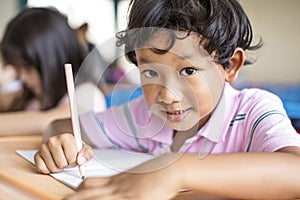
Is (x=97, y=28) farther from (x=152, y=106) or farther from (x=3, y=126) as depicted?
(x=152, y=106)

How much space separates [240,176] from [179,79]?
0.14 meters

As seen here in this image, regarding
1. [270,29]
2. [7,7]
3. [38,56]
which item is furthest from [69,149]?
[7,7]

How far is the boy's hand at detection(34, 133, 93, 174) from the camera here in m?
0.53

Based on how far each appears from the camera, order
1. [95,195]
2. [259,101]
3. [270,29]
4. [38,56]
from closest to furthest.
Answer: [95,195]
[259,101]
[38,56]
[270,29]

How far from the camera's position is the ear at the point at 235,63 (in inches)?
25.4

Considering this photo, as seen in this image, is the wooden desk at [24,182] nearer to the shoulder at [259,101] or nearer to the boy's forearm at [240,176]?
the boy's forearm at [240,176]

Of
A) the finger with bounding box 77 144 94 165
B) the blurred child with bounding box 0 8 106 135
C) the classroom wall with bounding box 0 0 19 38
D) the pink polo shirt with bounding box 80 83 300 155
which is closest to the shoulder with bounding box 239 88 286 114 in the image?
the pink polo shirt with bounding box 80 83 300 155

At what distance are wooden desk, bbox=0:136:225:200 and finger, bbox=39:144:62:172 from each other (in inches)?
0.5

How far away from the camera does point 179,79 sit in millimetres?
530

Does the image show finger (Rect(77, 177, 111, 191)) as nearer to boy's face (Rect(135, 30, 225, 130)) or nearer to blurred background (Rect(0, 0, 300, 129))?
boy's face (Rect(135, 30, 225, 130))

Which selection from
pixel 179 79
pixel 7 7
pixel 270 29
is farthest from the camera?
pixel 7 7

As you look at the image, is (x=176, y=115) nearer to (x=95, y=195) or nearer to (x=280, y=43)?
(x=95, y=195)

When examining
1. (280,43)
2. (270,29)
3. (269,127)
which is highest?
(269,127)

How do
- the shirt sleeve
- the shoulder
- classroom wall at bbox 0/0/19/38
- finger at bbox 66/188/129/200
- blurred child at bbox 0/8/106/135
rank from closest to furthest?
1. finger at bbox 66/188/129/200
2. the shirt sleeve
3. the shoulder
4. blurred child at bbox 0/8/106/135
5. classroom wall at bbox 0/0/19/38
